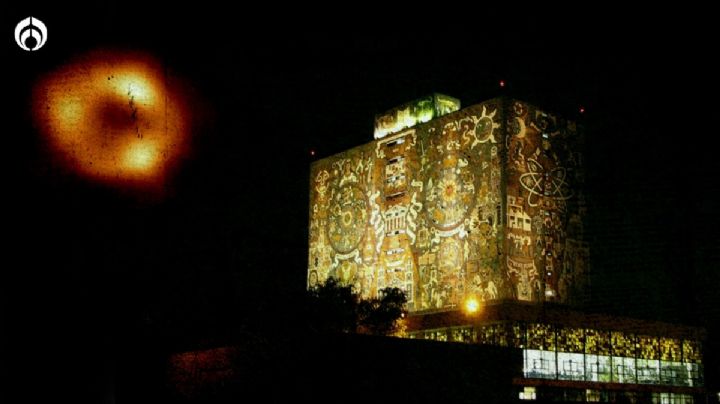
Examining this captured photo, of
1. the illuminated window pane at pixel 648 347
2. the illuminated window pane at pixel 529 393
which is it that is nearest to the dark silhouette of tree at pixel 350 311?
the illuminated window pane at pixel 529 393

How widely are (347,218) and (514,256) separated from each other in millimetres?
13931

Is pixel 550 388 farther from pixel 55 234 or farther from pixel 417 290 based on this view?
pixel 55 234

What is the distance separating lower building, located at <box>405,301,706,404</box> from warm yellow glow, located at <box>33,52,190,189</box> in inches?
1228

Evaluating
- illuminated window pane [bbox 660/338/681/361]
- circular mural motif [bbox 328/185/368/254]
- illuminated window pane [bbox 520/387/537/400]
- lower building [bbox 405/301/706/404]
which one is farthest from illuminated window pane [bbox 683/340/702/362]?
circular mural motif [bbox 328/185/368/254]

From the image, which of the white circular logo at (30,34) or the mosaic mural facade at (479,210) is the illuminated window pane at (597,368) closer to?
the mosaic mural facade at (479,210)

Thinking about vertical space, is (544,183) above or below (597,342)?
above

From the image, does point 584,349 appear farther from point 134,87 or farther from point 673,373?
point 134,87

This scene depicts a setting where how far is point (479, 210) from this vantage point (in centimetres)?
3759

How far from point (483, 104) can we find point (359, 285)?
13.5 m

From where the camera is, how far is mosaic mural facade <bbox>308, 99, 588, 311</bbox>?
36719 mm

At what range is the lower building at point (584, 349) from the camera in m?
34.2

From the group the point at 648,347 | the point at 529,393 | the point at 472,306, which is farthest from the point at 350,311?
the point at 648,347

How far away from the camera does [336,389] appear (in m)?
15.1

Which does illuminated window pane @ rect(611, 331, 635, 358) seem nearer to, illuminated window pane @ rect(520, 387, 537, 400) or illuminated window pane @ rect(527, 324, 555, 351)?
illuminated window pane @ rect(527, 324, 555, 351)
